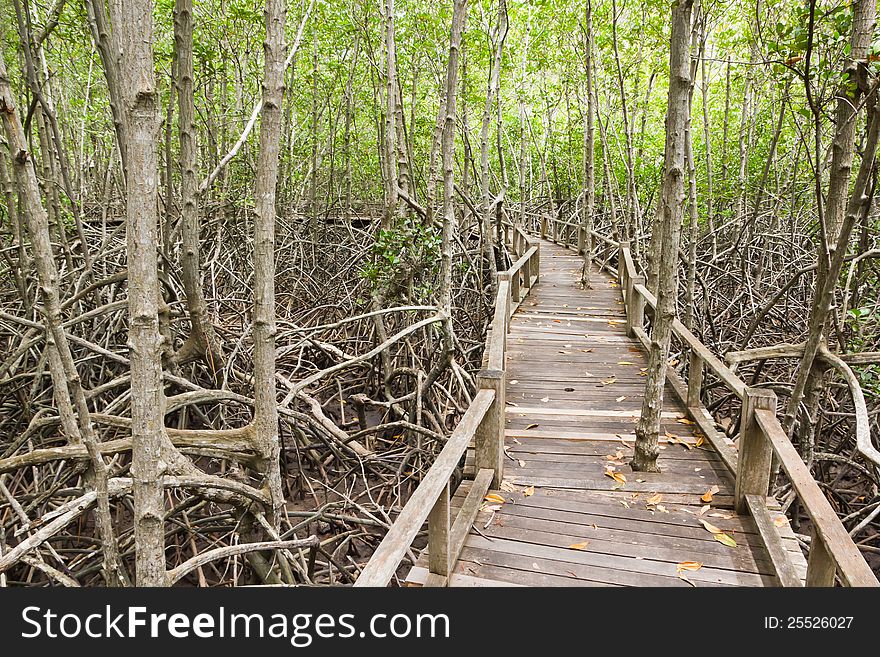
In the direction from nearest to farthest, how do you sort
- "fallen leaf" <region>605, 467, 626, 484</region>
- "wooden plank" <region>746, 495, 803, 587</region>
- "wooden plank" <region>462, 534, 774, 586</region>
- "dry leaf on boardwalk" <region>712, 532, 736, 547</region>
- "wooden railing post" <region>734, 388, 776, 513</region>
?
"wooden plank" <region>746, 495, 803, 587</region> → "wooden plank" <region>462, 534, 774, 586</region> → "dry leaf on boardwalk" <region>712, 532, 736, 547</region> → "wooden railing post" <region>734, 388, 776, 513</region> → "fallen leaf" <region>605, 467, 626, 484</region>

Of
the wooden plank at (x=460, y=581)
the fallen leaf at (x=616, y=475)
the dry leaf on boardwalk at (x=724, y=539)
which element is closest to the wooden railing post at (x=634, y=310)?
the fallen leaf at (x=616, y=475)

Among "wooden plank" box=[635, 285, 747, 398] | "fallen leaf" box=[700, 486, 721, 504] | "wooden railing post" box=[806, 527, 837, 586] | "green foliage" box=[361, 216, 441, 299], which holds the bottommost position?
"fallen leaf" box=[700, 486, 721, 504]

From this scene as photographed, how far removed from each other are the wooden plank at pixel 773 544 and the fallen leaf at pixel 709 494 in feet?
0.75

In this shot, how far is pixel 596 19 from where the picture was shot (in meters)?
9.83

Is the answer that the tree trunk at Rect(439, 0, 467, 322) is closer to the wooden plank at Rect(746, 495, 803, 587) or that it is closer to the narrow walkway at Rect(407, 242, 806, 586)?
the narrow walkway at Rect(407, 242, 806, 586)

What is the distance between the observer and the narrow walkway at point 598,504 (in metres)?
2.88

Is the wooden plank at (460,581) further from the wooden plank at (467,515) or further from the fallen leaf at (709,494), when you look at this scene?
the fallen leaf at (709,494)

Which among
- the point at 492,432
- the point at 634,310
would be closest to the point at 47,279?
the point at 492,432

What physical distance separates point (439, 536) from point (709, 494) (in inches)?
68.6

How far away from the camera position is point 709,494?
350 centimetres

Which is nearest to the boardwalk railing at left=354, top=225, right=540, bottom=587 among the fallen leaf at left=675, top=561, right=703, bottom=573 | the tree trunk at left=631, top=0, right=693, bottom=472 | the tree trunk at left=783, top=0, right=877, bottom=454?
the tree trunk at left=631, top=0, right=693, bottom=472

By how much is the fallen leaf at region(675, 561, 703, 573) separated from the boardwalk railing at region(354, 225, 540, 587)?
1047 mm

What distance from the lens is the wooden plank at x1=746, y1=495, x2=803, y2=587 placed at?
105 inches

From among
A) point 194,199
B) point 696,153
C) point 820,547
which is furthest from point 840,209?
point 696,153
